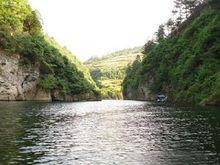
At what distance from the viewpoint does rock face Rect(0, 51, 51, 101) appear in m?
140

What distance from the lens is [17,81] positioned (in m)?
147

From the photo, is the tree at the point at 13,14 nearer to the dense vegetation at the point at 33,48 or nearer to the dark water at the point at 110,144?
the dense vegetation at the point at 33,48

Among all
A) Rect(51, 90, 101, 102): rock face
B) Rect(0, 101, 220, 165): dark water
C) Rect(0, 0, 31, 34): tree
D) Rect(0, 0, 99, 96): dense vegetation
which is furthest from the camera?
Rect(51, 90, 101, 102): rock face

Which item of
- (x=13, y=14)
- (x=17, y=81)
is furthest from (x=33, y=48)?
(x=17, y=81)

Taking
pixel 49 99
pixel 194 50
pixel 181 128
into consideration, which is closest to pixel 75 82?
pixel 49 99

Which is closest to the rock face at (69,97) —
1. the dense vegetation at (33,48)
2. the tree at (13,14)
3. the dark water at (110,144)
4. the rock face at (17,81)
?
the dense vegetation at (33,48)

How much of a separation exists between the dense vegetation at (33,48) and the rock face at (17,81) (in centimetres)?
237

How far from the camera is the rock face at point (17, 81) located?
460 ft

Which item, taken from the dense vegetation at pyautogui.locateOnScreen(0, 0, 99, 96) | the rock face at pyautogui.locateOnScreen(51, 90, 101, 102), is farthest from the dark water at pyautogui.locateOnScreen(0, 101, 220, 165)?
the rock face at pyautogui.locateOnScreen(51, 90, 101, 102)

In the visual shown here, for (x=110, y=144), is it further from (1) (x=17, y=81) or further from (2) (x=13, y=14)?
(2) (x=13, y=14)

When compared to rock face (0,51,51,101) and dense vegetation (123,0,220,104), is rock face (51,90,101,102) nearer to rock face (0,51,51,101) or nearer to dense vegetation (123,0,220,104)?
rock face (0,51,51,101)

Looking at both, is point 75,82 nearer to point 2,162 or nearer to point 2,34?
point 2,34

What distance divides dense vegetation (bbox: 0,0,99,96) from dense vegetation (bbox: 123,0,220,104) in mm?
39969

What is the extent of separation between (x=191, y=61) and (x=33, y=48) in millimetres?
64106
